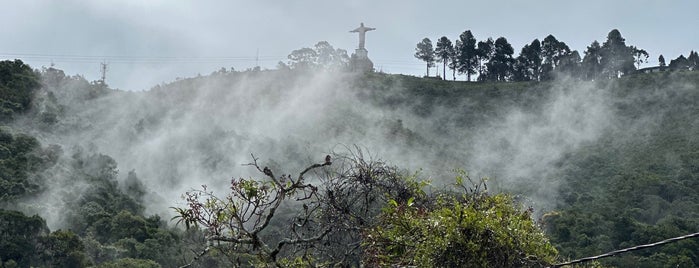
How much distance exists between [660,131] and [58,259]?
42163mm

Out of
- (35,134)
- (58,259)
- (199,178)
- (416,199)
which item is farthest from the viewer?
(199,178)

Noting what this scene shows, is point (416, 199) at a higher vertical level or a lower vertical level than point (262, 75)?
lower

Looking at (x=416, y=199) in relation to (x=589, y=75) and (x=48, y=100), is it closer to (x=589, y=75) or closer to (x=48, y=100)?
(x=48, y=100)

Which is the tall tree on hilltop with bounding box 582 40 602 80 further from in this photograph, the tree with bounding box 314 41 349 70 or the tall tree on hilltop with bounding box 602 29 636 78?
the tree with bounding box 314 41 349 70

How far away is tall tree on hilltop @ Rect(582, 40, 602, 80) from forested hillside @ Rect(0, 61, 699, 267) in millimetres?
5367

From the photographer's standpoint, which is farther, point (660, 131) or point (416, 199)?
point (660, 131)

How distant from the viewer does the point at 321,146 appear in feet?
176

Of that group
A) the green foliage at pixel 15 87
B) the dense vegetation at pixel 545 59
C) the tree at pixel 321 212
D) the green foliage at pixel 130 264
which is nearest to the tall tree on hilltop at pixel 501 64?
the dense vegetation at pixel 545 59

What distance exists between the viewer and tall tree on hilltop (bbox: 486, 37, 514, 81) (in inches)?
2901

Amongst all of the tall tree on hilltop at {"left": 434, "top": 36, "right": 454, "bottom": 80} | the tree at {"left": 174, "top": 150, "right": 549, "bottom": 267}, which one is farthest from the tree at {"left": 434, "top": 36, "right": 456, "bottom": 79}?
the tree at {"left": 174, "top": 150, "right": 549, "bottom": 267}

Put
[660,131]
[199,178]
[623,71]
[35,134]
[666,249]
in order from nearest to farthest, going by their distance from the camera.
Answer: [666,249], [35,134], [199,178], [660,131], [623,71]

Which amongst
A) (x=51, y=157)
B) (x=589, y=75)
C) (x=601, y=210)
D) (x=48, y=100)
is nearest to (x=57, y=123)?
(x=48, y=100)

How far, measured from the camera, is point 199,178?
49594 millimetres

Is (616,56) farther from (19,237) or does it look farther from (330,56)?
(19,237)
